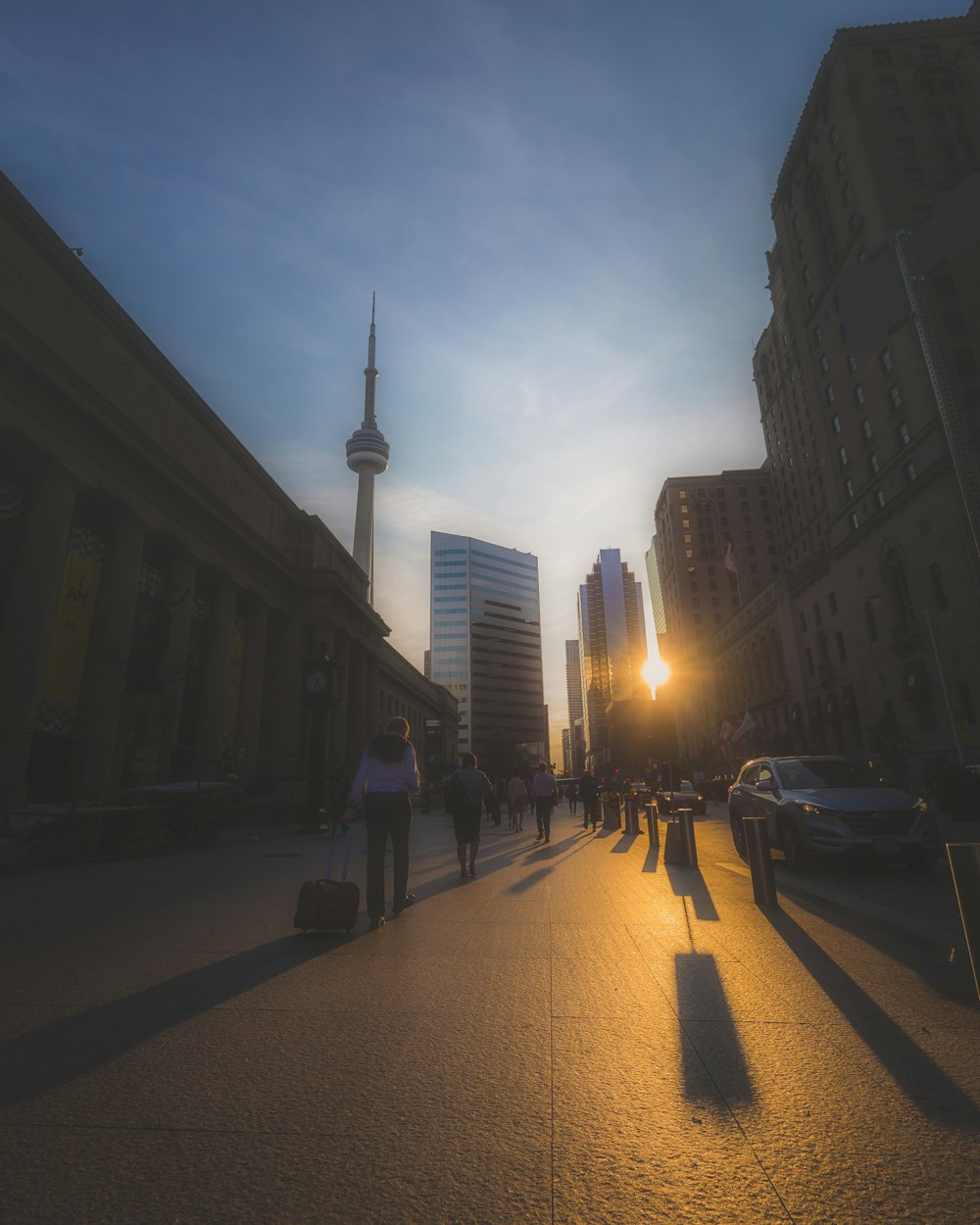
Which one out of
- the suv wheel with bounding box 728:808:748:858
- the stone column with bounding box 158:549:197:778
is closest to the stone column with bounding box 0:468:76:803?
the stone column with bounding box 158:549:197:778

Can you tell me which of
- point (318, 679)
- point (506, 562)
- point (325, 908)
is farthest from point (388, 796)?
point (506, 562)

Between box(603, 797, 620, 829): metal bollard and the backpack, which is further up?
the backpack

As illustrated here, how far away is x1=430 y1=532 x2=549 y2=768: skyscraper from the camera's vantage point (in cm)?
16200

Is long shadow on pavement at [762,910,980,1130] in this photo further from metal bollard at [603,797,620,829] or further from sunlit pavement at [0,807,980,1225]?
metal bollard at [603,797,620,829]

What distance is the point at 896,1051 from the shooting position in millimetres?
3160

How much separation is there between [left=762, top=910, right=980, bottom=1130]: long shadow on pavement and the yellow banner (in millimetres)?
21683

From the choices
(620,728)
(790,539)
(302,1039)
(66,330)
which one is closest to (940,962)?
(302,1039)

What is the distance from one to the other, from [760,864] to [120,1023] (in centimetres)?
636

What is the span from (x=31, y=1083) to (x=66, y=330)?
81.7 feet

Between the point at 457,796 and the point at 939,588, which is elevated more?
the point at 939,588

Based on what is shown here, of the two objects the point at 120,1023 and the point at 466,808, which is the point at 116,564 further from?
the point at 120,1023

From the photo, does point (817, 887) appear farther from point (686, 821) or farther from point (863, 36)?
point (863, 36)

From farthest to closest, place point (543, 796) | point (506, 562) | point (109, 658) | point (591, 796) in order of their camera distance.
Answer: point (506, 562) < point (591, 796) < point (109, 658) < point (543, 796)

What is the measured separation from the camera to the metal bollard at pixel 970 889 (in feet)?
13.0
